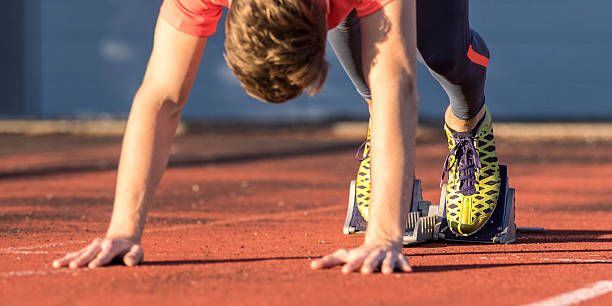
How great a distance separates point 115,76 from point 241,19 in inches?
624

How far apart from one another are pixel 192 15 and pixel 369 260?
923 millimetres

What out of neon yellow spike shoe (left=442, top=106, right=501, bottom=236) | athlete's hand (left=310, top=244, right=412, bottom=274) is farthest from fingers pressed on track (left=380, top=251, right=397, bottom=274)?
neon yellow spike shoe (left=442, top=106, right=501, bottom=236)

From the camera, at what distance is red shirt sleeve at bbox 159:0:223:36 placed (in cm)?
290

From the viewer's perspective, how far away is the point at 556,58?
1739cm

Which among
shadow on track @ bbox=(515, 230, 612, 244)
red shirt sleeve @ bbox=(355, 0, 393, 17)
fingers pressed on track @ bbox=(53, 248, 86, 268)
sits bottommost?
shadow on track @ bbox=(515, 230, 612, 244)

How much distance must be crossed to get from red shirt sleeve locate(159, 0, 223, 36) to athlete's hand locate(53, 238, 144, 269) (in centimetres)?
68

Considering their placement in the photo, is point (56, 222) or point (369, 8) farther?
point (56, 222)

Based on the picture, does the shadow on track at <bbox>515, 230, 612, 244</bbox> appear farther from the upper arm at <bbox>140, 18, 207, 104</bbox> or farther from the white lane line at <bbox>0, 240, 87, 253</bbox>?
the white lane line at <bbox>0, 240, 87, 253</bbox>

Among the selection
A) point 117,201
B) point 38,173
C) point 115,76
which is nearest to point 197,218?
point 117,201

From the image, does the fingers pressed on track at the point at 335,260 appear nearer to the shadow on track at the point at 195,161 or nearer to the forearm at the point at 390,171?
the forearm at the point at 390,171

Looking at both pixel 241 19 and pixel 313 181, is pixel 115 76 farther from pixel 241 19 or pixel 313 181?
pixel 241 19

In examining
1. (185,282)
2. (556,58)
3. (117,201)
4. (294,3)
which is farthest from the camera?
(556,58)

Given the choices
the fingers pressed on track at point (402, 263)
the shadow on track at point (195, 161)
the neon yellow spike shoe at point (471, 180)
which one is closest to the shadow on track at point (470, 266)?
the fingers pressed on track at point (402, 263)

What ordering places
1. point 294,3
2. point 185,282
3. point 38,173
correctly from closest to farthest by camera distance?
point 294,3, point 185,282, point 38,173
